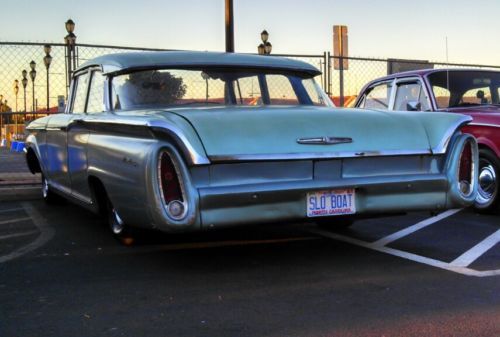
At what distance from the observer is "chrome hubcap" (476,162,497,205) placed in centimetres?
718

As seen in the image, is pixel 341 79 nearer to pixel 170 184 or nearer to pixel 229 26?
pixel 229 26

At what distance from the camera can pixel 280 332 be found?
11.0 ft

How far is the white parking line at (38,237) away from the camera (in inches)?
205

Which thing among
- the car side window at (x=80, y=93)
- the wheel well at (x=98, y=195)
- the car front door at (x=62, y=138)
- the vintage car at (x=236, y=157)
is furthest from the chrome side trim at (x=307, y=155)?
the car side window at (x=80, y=93)

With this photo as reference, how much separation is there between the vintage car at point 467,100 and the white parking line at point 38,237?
165 inches

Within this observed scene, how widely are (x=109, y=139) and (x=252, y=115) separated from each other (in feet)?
3.73

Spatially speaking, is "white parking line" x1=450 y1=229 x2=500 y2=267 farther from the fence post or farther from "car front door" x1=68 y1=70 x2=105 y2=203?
the fence post

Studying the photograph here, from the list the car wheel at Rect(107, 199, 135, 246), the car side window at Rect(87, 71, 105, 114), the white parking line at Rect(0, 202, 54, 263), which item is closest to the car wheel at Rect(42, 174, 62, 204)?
the white parking line at Rect(0, 202, 54, 263)

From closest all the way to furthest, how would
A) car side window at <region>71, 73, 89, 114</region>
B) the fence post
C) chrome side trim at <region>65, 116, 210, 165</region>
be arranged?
chrome side trim at <region>65, 116, 210, 165</region> < car side window at <region>71, 73, 89, 114</region> < the fence post

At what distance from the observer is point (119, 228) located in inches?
197

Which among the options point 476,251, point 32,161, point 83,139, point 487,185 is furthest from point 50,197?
point 487,185

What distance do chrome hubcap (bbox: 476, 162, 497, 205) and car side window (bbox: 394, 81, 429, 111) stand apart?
105cm

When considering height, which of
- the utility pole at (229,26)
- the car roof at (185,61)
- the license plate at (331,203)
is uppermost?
the utility pole at (229,26)

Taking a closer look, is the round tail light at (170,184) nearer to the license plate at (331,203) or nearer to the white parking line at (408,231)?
the license plate at (331,203)
